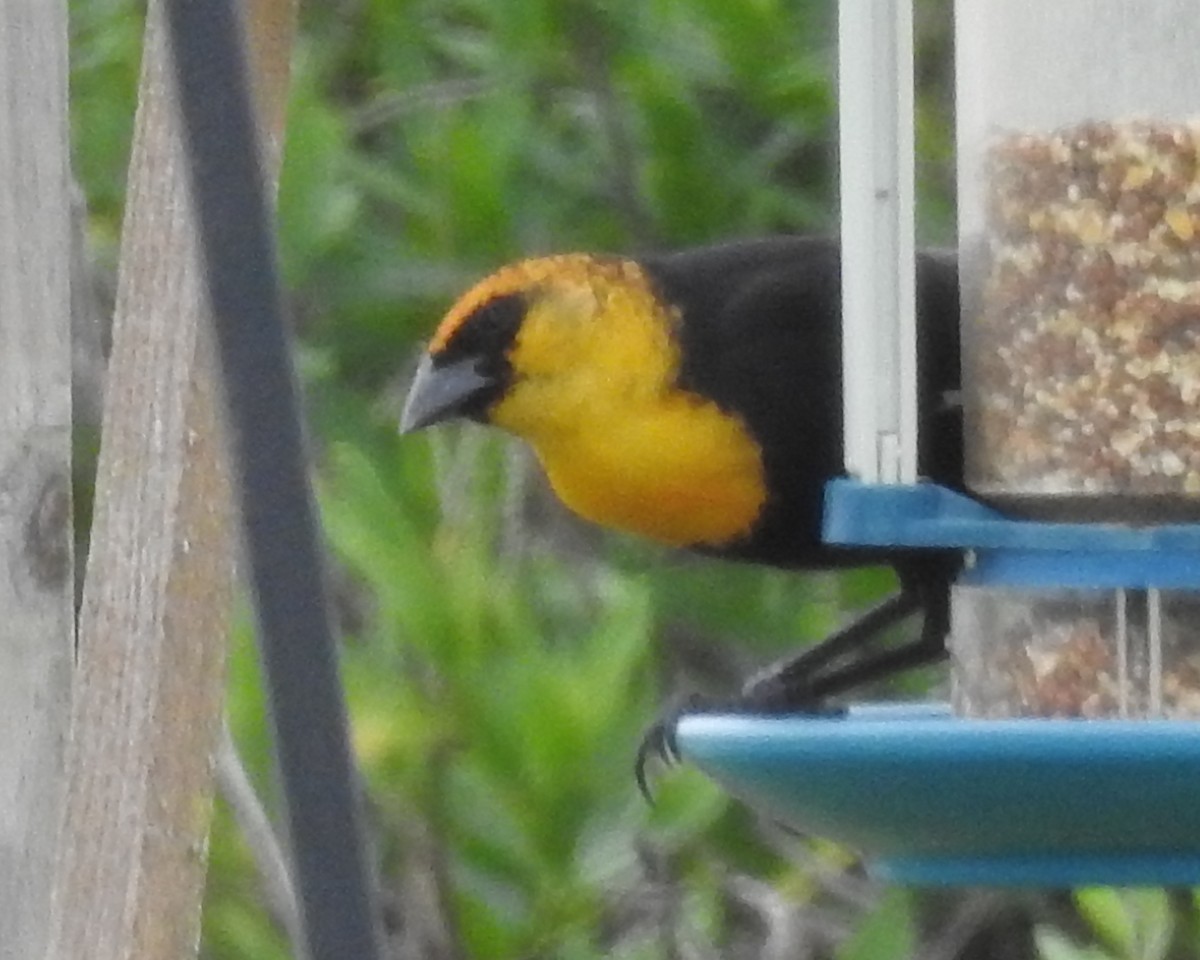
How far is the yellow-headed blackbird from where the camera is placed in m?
2.40

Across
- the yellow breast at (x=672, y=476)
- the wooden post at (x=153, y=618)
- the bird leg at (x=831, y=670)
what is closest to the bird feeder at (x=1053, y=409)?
the wooden post at (x=153, y=618)

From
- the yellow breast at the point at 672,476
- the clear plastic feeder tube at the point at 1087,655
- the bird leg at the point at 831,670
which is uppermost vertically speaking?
the yellow breast at the point at 672,476

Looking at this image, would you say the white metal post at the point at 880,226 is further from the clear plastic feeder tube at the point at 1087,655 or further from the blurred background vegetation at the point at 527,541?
the blurred background vegetation at the point at 527,541

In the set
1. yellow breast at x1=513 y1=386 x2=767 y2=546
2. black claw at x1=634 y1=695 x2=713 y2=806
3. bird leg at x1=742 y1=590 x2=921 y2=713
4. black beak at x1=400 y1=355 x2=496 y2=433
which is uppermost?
black beak at x1=400 y1=355 x2=496 y2=433

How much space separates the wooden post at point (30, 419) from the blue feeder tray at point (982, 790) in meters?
0.39

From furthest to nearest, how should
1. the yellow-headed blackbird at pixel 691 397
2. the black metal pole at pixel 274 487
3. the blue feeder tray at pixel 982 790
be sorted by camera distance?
1. the yellow-headed blackbird at pixel 691 397
2. the blue feeder tray at pixel 982 790
3. the black metal pole at pixel 274 487

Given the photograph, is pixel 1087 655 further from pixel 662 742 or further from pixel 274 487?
pixel 662 742

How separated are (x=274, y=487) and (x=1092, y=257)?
85cm

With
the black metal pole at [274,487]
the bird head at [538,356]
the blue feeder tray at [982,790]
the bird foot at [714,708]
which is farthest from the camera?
the bird head at [538,356]

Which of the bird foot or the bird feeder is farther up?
the bird feeder

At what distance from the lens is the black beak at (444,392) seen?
2488mm

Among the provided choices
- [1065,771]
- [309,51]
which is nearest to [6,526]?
[1065,771]

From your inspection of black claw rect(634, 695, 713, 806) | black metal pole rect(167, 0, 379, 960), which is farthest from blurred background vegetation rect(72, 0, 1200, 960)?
black metal pole rect(167, 0, 379, 960)

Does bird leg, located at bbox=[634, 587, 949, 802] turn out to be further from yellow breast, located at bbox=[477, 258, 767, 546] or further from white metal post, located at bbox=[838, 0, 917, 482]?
white metal post, located at bbox=[838, 0, 917, 482]
